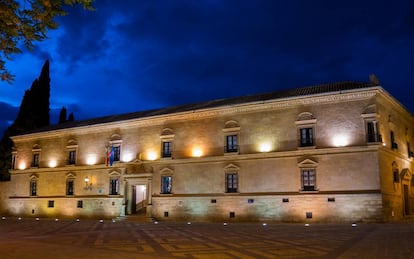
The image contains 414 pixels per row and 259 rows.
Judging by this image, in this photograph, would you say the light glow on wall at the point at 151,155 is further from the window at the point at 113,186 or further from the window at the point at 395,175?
the window at the point at 395,175

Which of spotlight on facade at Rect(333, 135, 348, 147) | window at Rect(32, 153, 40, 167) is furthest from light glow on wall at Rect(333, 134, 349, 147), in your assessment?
window at Rect(32, 153, 40, 167)

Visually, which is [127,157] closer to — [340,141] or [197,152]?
[197,152]

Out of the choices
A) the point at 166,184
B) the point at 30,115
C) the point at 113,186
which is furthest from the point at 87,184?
the point at 30,115

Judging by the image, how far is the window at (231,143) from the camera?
91.0ft

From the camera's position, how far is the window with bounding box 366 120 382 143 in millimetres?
22703

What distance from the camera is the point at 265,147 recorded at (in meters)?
26.4

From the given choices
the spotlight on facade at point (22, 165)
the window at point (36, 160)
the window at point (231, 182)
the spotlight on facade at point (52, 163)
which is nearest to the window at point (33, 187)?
the window at point (36, 160)

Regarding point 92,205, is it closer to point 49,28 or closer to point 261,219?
point 261,219

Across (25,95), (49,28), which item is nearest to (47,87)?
(25,95)

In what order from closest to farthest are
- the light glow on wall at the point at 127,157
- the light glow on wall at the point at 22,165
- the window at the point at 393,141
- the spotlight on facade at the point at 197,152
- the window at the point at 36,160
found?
the window at the point at 393,141
the spotlight on facade at the point at 197,152
the light glow on wall at the point at 127,157
the window at the point at 36,160
the light glow on wall at the point at 22,165

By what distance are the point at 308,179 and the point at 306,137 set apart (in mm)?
2754

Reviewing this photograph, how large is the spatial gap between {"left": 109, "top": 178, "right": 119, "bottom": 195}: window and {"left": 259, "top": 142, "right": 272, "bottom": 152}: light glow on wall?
523 inches

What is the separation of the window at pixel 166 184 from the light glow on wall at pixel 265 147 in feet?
26.2

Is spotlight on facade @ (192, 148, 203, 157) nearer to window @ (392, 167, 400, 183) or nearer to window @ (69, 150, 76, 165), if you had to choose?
window @ (69, 150, 76, 165)
